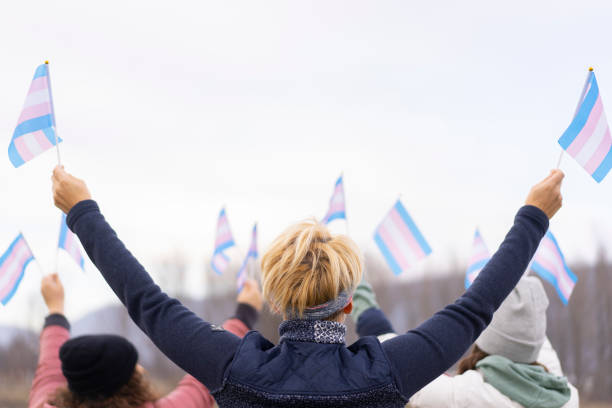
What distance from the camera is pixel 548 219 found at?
1.75 m

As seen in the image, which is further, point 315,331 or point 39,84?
point 39,84

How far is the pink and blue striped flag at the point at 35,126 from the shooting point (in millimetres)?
2678

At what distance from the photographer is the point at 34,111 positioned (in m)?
2.70

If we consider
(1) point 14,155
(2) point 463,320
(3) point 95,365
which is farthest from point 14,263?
(2) point 463,320

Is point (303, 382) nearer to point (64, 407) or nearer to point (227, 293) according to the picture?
point (64, 407)

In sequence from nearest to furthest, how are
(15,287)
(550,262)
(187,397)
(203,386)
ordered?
(187,397) → (203,386) → (550,262) → (15,287)

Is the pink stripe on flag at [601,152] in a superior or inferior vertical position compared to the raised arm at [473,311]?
superior

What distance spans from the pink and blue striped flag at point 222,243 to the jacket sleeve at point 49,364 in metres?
1.99

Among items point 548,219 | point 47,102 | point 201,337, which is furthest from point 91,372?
point 548,219

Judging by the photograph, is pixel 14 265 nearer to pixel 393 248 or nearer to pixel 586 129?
pixel 393 248

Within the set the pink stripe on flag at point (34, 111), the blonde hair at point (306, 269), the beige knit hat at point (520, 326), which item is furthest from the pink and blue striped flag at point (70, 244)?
the beige knit hat at point (520, 326)

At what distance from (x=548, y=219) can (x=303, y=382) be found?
0.85 meters

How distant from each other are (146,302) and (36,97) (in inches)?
58.7

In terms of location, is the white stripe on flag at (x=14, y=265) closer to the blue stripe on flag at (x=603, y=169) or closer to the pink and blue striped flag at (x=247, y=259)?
the pink and blue striped flag at (x=247, y=259)
